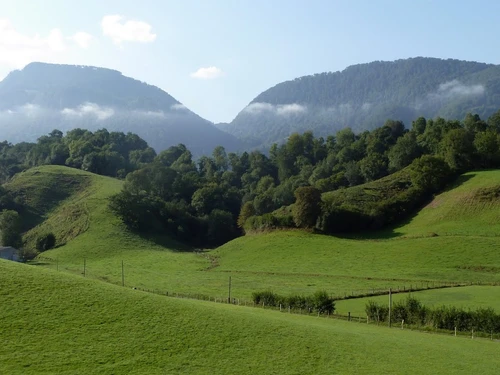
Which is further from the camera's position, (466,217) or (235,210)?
(235,210)

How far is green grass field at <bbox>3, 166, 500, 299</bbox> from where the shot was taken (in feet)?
219

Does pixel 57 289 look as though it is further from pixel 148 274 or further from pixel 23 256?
pixel 23 256

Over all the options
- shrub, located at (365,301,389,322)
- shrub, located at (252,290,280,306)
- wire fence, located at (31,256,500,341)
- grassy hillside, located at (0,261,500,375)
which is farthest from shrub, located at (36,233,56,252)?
shrub, located at (365,301,389,322)

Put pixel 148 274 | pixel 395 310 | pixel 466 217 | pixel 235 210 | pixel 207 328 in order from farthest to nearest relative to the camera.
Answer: pixel 235 210 → pixel 466 217 → pixel 148 274 → pixel 395 310 → pixel 207 328

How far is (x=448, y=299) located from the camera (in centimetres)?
5356

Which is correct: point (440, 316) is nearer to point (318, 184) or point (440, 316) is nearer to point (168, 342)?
point (168, 342)

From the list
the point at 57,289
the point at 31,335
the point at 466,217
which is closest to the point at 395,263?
the point at 466,217

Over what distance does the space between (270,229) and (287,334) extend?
245 ft

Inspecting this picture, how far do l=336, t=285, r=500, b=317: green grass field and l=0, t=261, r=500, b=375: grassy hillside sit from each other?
13.5 metres

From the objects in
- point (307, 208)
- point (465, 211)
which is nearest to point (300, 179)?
point (307, 208)

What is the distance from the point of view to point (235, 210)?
499ft

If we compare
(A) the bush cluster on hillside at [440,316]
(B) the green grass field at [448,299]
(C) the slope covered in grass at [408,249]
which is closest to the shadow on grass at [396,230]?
(C) the slope covered in grass at [408,249]

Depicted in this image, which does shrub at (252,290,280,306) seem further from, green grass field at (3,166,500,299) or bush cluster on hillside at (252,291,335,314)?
green grass field at (3,166,500,299)

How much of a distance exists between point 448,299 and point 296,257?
34.9m
